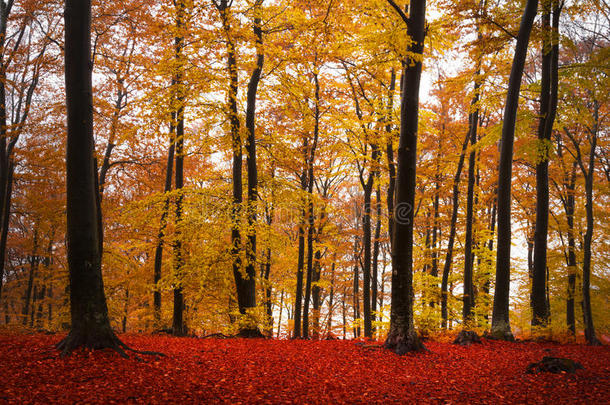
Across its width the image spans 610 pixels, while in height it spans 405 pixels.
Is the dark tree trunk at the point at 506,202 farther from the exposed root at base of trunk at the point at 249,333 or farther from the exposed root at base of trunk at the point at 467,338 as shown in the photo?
the exposed root at base of trunk at the point at 249,333

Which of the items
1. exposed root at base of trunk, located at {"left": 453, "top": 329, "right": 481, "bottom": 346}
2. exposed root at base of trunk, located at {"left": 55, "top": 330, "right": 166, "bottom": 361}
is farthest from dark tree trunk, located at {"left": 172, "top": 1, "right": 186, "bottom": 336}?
exposed root at base of trunk, located at {"left": 453, "top": 329, "right": 481, "bottom": 346}

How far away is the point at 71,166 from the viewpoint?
5219 mm

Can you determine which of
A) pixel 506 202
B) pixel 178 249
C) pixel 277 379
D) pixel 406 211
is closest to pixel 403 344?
pixel 406 211

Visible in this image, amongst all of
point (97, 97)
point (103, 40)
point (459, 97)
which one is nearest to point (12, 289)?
point (97, 97)

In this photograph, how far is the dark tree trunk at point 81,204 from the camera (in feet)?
17.0

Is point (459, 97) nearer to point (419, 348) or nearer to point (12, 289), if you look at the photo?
point (419, 348)

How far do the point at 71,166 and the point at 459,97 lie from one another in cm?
1319

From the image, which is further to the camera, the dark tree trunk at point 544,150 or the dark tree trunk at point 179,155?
the dark tree trunk at point 544,150

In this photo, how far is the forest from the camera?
665 cm

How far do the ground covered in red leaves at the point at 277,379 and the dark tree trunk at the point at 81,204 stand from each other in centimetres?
39

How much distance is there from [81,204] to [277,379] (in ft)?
12.5

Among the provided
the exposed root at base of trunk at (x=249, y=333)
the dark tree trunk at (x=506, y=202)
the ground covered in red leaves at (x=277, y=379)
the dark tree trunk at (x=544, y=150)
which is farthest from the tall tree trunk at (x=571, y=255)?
the exposed root at base of trunk at (x=249, y=333)

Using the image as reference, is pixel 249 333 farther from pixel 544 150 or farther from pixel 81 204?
pixel 544 150

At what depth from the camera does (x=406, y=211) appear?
6.95 meters
